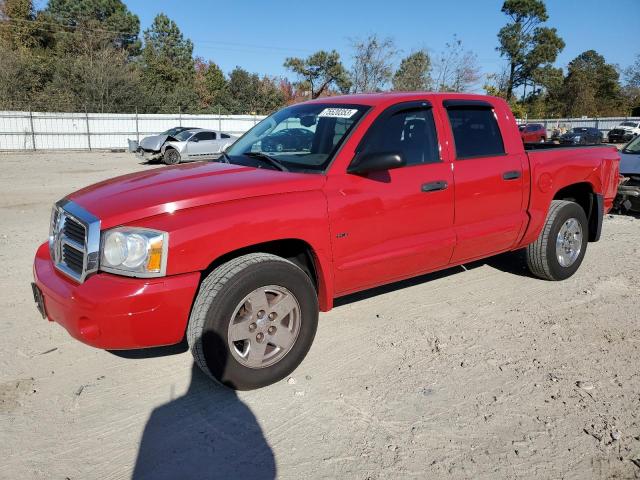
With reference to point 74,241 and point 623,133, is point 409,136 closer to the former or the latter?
point 74,241

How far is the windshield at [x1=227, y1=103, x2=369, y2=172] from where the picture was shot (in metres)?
3.74

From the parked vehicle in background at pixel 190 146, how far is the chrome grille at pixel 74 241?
714 inches

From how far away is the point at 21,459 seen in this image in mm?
2627

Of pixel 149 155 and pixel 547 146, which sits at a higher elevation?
pixel 547 146

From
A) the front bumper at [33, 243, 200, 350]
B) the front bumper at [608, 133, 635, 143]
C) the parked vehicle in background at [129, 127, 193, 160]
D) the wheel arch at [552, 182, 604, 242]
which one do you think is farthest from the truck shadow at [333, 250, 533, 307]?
the front bumper at [608, 133, 635, 143]

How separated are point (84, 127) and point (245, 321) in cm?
3064

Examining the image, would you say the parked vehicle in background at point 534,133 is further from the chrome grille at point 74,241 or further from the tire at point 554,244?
the chrome grille at point 74,241

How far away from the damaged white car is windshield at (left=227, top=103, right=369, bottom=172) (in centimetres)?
1726

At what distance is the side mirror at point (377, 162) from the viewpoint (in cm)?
346

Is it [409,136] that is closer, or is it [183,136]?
[409,136]

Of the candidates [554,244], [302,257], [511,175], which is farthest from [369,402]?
[554,244]

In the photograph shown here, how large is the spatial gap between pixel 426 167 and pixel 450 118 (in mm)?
594

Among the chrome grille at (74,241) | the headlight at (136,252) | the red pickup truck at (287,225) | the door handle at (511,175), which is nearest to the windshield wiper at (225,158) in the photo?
the red pickup truck at (287,225)

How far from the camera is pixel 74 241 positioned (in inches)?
123
